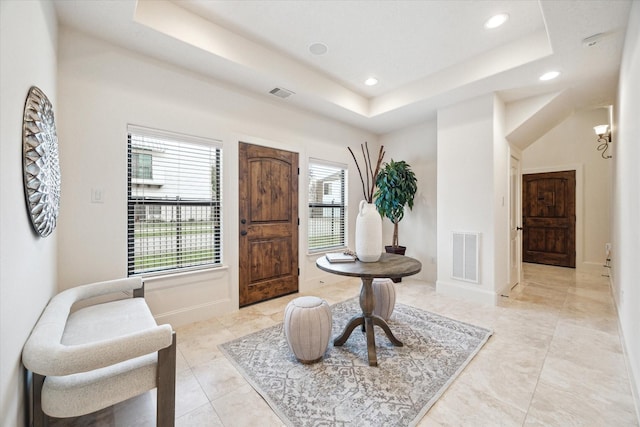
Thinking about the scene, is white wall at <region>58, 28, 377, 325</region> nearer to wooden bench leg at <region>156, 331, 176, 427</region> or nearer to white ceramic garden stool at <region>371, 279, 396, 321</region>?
wooden bench leg at <region>156, 331, 176, 427</region>

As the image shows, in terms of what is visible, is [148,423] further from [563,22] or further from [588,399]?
[563,22]

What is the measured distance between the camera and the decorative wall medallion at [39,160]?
1261mm

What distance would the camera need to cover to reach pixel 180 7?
2.29 metres

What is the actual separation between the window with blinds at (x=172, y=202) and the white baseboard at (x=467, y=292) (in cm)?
301

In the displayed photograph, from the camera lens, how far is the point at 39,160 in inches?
53.6

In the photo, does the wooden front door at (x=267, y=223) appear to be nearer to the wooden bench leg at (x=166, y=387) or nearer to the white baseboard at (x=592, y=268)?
the wooden bench leg at (x=166, y=387)

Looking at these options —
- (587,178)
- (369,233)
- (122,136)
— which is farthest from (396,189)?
(587,178)

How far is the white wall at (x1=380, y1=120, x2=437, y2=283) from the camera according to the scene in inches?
171

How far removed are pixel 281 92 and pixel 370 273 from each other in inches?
98.9

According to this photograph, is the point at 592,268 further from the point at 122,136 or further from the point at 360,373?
the point at 122,136

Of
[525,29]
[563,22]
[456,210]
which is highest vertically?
[525,29]

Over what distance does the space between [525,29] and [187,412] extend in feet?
13.6

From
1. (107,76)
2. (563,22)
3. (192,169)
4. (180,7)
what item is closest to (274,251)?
(192,169)

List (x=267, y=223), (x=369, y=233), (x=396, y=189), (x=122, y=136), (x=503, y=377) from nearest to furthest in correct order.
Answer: (x=503, y=377), (x=369, y=233), (x=122, y=136), (x=267, y=223), (x=396, y=189)
